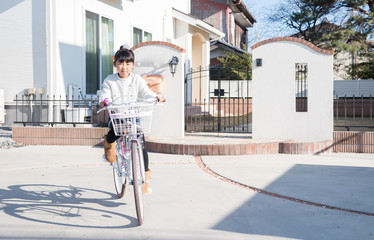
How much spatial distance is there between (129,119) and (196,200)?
4.32ft

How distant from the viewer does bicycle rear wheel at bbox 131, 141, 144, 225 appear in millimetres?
3719

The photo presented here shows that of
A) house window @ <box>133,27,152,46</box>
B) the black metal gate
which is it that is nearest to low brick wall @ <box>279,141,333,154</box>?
the black metal gate

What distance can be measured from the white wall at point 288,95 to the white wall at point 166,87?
1.50 meters

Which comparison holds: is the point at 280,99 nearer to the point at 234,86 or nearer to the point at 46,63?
the point at 46,63

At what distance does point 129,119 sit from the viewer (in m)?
3.88

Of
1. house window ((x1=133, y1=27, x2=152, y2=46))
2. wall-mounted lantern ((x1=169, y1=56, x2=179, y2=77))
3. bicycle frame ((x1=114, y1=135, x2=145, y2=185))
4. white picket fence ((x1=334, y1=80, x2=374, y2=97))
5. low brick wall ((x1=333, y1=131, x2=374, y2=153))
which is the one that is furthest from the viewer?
white picket fence ((x1=334, y1=80, x2=374, y2=97))

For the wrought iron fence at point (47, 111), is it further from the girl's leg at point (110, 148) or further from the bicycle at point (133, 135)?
the bicycle at point (133, 135)

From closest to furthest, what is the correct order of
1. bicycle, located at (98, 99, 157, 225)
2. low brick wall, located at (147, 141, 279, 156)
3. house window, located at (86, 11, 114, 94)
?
bicycle, located at (98, 99, 157, 225), low brick wall, located at (147, 141, 279, 156), house window, located at (86, 11, 114, 94)

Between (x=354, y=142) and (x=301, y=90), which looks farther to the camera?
(x=301, y=90)

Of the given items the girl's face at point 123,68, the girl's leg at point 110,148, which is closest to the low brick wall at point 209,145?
the girl's leg at point 110,148

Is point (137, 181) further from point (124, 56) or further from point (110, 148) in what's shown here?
point (124, 56)

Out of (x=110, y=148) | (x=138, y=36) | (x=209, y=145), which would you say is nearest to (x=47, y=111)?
(x=209, y=145)

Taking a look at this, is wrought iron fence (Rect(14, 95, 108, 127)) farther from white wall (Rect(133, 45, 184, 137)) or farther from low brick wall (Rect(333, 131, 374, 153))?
low brick wall (Rect(333, 131, 374, 153))

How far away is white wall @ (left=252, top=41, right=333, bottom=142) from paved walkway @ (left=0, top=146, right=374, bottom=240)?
1.29m
